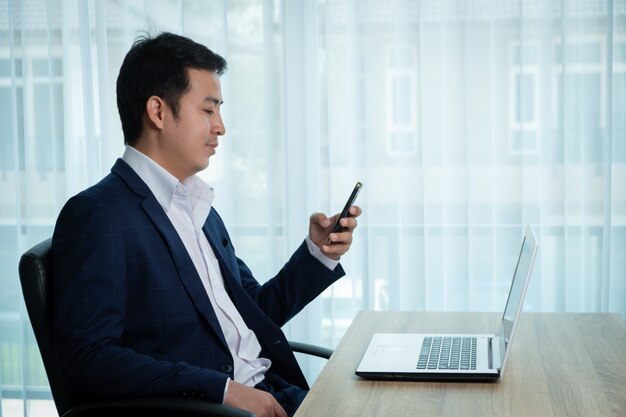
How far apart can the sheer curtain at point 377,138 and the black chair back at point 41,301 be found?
5.62ft

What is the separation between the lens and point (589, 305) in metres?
3.14

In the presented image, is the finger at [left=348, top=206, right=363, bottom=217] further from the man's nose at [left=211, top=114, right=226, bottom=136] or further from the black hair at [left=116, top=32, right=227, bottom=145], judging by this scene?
the black hair at [left=116, top=32, right=227, bottom=145]

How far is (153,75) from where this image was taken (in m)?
1.85

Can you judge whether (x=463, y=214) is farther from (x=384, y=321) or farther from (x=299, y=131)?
(x=384, y=321)

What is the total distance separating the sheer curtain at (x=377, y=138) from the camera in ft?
10.1

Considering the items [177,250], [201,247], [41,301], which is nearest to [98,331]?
[41,301]

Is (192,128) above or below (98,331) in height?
above

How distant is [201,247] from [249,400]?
0.44 m

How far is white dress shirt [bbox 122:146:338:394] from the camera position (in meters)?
1.84

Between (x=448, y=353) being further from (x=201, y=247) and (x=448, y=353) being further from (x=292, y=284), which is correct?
(x=201, y=247)

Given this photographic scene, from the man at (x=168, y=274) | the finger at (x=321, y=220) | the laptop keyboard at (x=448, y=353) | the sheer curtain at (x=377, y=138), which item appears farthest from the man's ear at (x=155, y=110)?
the sheer curtain at (x=377, y=138)

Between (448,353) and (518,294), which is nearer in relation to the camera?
(518,294)

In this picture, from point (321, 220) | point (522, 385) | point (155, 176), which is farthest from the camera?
point (321, 220)

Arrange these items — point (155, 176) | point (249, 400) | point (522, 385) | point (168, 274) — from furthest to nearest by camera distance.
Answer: point (155, 176) → point (168, 274) → point (249, 400) → point (522, 385)
